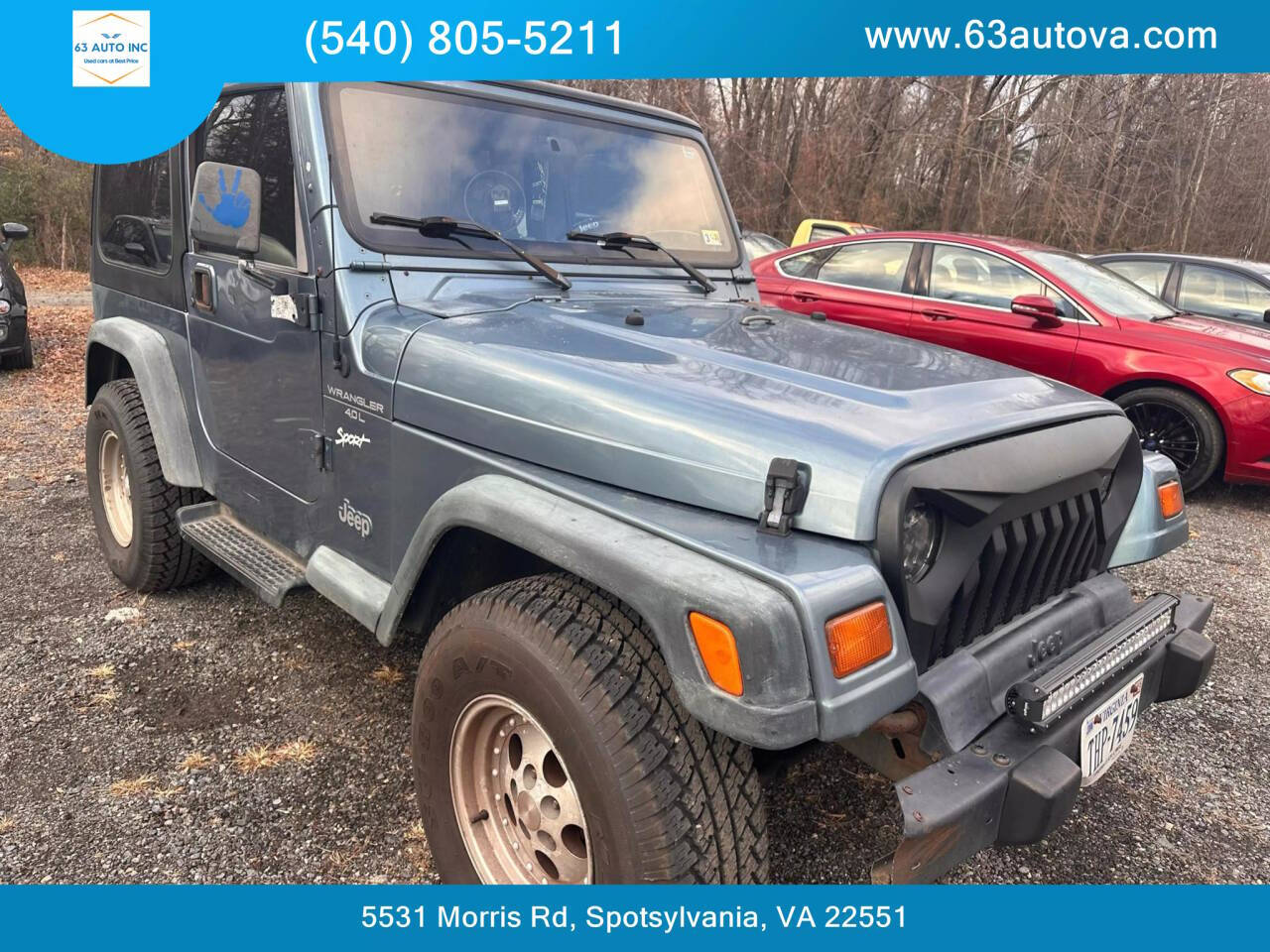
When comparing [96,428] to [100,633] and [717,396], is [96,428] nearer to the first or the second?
[100,633]

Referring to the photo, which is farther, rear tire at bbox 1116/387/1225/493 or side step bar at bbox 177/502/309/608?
rear tire at bbox 1116/387/1225/493

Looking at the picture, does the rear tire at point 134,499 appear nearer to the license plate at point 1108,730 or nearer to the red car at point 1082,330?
the license plate at point 1108,730

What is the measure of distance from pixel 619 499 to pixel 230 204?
5.02 ft

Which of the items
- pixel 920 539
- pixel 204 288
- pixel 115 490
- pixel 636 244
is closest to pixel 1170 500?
pixel 920 539

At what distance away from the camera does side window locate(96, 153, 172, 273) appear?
131 inches

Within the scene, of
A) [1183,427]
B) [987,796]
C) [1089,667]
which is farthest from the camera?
[1183,427]

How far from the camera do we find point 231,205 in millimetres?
2463

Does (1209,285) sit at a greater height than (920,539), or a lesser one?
greater

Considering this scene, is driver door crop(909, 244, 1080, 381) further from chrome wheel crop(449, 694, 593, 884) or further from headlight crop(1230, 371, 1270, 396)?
chrome wheel crop(449, 694, 593, 884)

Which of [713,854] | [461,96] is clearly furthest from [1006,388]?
[461,96]

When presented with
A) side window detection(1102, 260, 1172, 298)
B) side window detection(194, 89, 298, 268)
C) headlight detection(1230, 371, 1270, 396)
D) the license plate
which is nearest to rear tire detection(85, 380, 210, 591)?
side window detection(194, 89, 298, 268)

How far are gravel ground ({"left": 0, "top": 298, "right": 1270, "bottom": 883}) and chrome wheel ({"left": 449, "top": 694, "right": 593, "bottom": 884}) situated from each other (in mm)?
341

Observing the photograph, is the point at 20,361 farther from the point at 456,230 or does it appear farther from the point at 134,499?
the point at 456,230

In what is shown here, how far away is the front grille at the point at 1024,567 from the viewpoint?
1.82 meters
